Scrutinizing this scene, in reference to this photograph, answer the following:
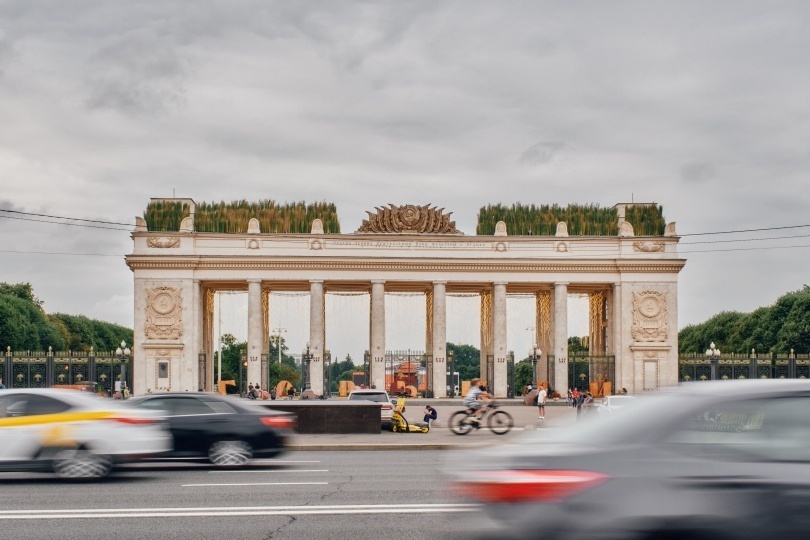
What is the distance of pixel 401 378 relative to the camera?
71.8 m

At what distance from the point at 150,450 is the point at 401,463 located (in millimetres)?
5654

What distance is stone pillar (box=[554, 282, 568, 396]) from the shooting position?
65375mm

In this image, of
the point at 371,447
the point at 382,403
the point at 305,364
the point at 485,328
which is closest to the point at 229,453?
the point at 371,447

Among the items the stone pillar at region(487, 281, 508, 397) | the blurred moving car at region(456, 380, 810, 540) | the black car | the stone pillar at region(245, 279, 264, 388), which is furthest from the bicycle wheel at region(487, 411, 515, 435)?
the stone pillar at region(245, 279, 264, 388)

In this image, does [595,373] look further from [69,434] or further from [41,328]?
[69,434]

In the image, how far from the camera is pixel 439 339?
66.2 meters

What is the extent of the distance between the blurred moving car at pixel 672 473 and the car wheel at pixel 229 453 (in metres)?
11.9

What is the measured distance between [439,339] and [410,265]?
488cm

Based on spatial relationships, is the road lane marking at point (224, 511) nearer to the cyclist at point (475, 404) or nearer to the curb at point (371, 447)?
the curb at point (371, 447)

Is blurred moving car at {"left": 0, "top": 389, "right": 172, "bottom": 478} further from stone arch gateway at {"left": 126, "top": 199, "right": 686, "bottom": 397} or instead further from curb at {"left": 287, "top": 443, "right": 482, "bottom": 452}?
stone arch gateway at {"left": 126, "top": 199, "right": 686, "bottom": 397}

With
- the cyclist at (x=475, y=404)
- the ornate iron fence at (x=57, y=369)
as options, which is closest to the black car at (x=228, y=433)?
the cyclist at (x=475, y=404)

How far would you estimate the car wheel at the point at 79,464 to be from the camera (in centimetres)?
1584

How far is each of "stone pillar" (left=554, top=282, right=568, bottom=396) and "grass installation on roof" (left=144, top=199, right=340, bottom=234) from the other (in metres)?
14.3

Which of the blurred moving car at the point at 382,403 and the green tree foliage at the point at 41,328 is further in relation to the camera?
the green tree foliage at the point at 41,328
